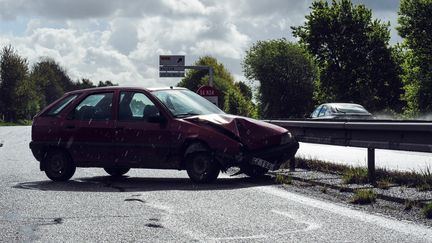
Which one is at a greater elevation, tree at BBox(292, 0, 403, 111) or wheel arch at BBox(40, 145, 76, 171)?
tree at BBox(292, 0, 403, 111)

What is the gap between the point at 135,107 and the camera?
419 inches

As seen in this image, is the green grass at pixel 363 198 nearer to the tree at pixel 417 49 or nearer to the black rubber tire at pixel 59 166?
the black rubber tire at pixel 59 166

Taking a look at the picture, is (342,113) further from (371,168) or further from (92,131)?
(92,131)

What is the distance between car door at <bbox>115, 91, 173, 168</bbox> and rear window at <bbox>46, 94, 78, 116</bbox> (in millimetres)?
1028

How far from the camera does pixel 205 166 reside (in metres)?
10.0

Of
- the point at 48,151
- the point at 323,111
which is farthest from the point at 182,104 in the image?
the point at 323,111

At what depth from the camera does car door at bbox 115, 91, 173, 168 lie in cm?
1024

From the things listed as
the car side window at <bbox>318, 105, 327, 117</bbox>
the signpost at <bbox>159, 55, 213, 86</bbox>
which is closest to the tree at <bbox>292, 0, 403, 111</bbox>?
the signpost at <bbox>159, 55, 213, 86</bbox>

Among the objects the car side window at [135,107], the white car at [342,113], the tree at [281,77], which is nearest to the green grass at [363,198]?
the car side window at [135,107]

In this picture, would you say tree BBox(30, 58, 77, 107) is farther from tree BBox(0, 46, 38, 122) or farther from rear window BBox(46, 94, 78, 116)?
rear window BBox(46, 94, 78, 116)

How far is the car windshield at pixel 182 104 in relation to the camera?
34.3 ft

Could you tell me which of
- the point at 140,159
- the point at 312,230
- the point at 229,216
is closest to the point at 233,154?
the point at 140,159

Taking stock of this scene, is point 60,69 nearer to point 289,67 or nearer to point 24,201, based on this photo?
point 289,67

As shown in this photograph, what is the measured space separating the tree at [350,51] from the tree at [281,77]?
13.4 metres
